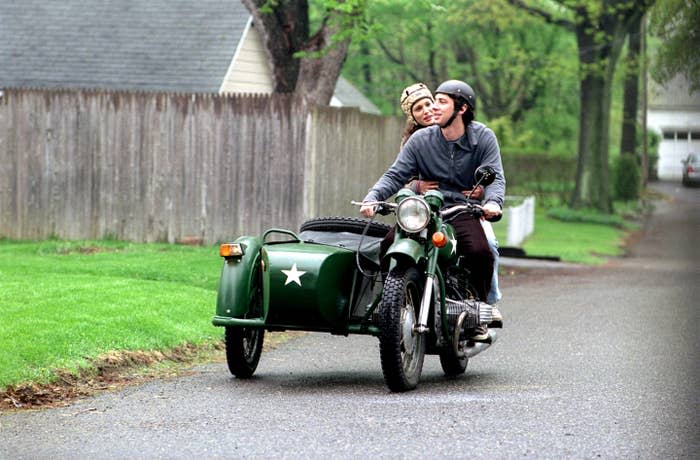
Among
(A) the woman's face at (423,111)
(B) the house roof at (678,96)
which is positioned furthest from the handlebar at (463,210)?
(B) the house roof at (678,96)

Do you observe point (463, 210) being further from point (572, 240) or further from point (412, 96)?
point (572, 240)

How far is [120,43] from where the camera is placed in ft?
102

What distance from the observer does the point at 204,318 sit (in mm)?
11281

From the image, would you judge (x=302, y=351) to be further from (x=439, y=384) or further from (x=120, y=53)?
(x=120, y=53)

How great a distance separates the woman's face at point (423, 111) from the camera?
9852 mm

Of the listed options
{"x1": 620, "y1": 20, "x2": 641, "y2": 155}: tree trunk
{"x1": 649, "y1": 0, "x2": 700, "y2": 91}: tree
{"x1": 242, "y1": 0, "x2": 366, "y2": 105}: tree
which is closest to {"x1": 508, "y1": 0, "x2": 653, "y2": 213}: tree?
{"x1": 620, "y1": 20, "x2": 641, "y2": 155}: tree trunk

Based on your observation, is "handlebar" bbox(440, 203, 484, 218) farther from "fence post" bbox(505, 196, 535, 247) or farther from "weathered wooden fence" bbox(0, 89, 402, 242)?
"fence post" bbox(505, 196, 535, 247)

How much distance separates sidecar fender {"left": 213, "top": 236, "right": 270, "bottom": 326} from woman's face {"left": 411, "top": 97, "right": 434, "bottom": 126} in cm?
243

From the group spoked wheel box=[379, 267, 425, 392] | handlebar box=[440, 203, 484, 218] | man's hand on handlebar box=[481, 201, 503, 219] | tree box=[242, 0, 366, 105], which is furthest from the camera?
tree box=[242, 0, 366, 105]

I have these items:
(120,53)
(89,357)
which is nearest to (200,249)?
(89,357)

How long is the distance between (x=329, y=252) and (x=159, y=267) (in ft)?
24.5

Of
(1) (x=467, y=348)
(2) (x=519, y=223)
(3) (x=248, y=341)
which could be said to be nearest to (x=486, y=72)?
(2) (x=519, y=223)

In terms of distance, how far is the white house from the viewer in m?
2.13

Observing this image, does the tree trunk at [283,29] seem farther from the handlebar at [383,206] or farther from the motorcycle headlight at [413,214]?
the motorcycle headlight at [413,214]
